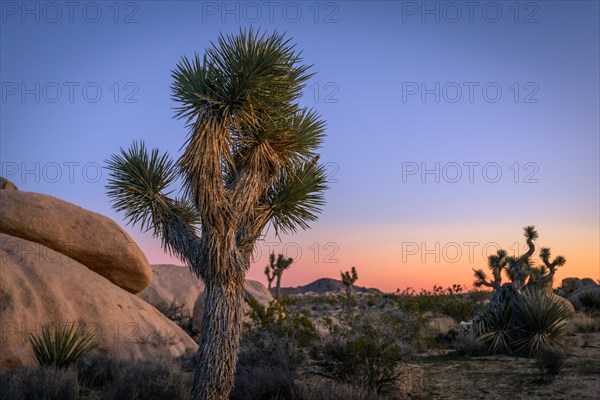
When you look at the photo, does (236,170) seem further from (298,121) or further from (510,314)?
(510,314)

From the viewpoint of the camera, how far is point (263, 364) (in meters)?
Answer: 10.9

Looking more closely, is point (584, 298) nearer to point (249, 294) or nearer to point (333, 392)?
point (249, 294)

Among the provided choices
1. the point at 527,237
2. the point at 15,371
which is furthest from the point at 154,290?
the point at 527,237

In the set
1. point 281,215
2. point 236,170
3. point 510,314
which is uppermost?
point 236,170

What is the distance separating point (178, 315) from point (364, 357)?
11.9 meters

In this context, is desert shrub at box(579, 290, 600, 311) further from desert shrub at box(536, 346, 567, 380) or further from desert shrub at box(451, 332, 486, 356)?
desert shrub at box(536, 346, 567, 380)

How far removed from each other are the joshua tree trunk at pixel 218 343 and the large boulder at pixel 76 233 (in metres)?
6.72

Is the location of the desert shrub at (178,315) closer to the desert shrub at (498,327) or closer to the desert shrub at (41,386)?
the desert shrub at (498,327)

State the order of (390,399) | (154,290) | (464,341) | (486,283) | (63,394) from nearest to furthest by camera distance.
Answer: (63,394) < (390,399) < (464,341) < (486,283) < (154,290)

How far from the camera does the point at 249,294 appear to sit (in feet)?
61.4

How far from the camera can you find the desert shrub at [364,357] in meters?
10.3

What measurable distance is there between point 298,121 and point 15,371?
7085mm

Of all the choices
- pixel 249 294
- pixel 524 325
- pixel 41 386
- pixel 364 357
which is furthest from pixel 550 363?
pixel 249 294

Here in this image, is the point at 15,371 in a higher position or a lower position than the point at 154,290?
lower
